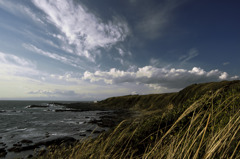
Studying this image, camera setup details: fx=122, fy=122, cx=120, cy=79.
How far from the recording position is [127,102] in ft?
216

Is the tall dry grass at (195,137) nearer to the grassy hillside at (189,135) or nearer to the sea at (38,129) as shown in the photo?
the grassy hillside at (189,135)

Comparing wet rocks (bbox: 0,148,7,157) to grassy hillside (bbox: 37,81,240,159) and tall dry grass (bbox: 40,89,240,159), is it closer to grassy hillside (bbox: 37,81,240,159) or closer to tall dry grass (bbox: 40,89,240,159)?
grassy hillside (bbox: 37,81,240,159)

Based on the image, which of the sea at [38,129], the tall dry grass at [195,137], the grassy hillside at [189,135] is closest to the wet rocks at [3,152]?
the sea at [38,129]

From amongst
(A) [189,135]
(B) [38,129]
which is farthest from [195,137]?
(B) [38,129]

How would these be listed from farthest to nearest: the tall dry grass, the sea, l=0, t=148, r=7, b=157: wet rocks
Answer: the sea < l=0, t=148, r=7, b=157: wet rocks < the tall dry grass

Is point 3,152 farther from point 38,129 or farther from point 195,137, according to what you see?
point 195,137

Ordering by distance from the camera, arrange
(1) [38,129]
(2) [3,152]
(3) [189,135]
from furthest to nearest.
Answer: (1) [38,129] < (2) [3,152] < (3) [189,135]

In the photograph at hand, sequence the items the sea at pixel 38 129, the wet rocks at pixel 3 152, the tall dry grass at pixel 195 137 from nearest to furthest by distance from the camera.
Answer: the tall dry grass at pixel 195 137 → the wet rocks at pixel 3 152 → the sea at pixel 38 129

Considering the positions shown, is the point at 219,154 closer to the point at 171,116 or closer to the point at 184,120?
the point at 184,120

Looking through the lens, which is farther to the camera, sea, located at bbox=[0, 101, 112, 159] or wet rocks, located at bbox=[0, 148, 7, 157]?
sea, located at bbox=[0, 101, 112, 159]

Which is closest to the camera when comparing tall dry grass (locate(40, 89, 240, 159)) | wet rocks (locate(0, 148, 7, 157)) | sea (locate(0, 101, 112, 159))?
tall dry grass (locate(40, 89, 240, 159))

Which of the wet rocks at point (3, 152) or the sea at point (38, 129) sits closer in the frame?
the wet rocks at point (3, 152)

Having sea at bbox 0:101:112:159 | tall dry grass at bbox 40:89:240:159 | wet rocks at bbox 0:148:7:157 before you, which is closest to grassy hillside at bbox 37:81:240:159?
tall dry grass at bbox 40:89:240:159

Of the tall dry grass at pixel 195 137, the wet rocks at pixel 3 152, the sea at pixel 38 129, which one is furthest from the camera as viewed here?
the sea at pixel 38 129
